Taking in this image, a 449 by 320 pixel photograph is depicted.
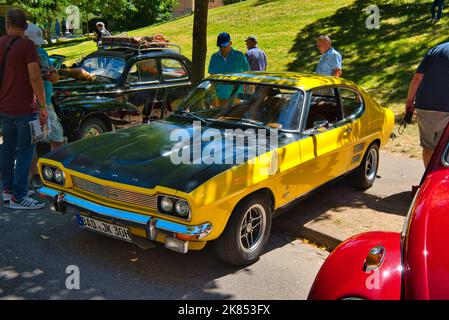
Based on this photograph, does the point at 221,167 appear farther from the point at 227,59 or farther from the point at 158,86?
the point at 158,86

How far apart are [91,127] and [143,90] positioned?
1.24 metres

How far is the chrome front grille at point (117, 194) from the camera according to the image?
12.7 feet

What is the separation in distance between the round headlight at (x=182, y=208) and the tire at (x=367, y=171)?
3173mm

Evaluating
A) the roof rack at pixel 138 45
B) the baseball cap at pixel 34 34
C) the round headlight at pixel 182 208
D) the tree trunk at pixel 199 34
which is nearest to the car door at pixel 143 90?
the roof rack at pixel 138 45

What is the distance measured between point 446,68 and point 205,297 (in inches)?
145

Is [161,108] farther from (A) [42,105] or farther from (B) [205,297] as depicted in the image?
(B) [205,297]

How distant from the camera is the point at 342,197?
19.7 ft

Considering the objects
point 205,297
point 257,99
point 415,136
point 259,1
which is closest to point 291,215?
point 257,99

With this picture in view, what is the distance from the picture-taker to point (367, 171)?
6418 millimetres

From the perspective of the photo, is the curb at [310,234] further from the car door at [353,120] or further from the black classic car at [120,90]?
the black classic car at [120,90]

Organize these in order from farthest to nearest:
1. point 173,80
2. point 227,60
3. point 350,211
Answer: point 173,80, point 227,60, point 350,211

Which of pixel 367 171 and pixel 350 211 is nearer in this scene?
pixel 350 211

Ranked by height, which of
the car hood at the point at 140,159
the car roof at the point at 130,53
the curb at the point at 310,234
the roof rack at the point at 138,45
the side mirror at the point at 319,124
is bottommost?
the curb at the point at 310,234

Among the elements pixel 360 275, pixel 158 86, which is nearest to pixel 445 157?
pixel 360 275
